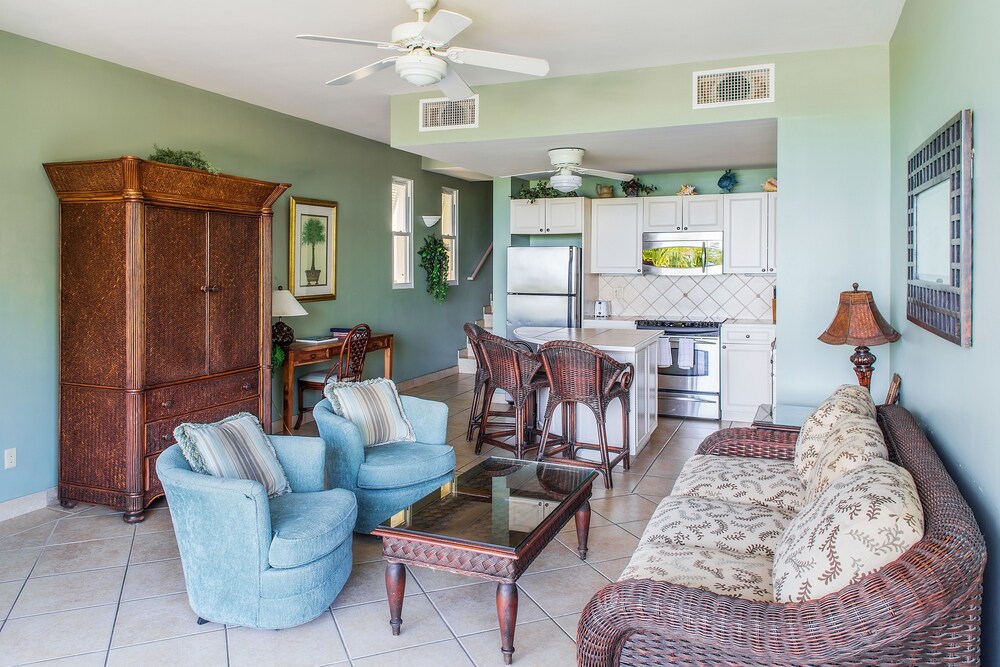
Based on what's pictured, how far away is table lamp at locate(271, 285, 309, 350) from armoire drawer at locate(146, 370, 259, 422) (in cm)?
88

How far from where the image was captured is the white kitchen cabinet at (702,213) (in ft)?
22.9

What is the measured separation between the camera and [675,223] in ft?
23.5

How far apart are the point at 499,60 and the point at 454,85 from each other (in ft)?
1.48

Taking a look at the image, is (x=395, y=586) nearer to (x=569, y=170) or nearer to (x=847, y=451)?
(x=847, y=451)

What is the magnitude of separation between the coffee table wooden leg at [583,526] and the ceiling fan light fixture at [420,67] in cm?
214

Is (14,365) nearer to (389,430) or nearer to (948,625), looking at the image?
(389,430)

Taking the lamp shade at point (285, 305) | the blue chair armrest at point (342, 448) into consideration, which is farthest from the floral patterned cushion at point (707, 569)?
the lamp shade at point (285, 305)

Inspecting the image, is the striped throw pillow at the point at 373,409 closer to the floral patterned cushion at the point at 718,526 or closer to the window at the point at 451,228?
the floral patterned cushion at the point at 718,526

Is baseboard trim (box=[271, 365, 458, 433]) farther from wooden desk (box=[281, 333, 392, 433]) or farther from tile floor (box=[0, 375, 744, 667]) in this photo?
tile floor (box=[0, 375, 744, 667])

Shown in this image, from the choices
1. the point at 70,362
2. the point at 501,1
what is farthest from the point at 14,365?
the point at 501,1

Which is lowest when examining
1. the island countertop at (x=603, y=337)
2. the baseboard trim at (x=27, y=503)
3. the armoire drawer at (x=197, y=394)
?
the baseboard trim at (x=27, y=503)

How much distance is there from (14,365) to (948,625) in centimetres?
456

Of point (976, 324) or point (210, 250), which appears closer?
point (976, 324)

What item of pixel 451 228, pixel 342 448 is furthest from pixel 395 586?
pixel 451 228
